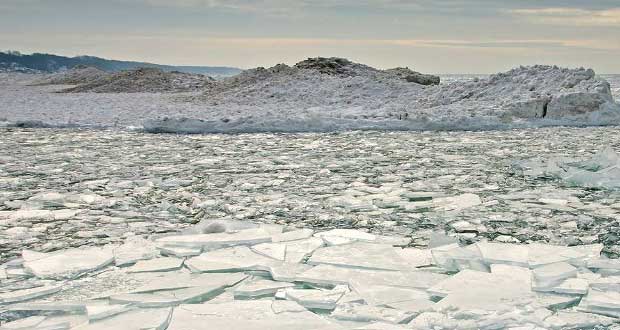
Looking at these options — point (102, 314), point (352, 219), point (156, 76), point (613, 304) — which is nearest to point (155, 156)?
point (352, 219)

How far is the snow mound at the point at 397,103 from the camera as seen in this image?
39.5 feet

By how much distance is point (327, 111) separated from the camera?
14977mm

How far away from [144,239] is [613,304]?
273 centimetres

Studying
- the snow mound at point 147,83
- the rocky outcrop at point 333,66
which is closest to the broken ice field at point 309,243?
the rocky outcrop at point 333,66

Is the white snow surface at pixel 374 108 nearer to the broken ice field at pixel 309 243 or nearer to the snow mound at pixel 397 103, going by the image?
the snow mound at pixel 397 103

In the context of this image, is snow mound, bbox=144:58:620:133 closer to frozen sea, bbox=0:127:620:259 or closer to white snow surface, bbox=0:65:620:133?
white snow surface, bbox=0:65:620:133

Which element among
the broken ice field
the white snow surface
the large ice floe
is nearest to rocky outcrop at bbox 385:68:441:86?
the white snow surface

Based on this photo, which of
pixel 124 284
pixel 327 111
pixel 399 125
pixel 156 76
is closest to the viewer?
pixel 124 284

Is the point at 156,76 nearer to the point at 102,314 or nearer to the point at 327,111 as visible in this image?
the point at 327,111

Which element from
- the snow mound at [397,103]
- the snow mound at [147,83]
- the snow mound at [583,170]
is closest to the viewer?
the snow mound at [583,170]

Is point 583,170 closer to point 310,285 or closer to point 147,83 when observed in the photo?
point 310,285

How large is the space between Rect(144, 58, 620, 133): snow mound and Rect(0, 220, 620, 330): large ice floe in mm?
7995

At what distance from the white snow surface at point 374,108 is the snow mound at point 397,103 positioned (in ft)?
0.07

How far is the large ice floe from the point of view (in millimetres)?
2773
